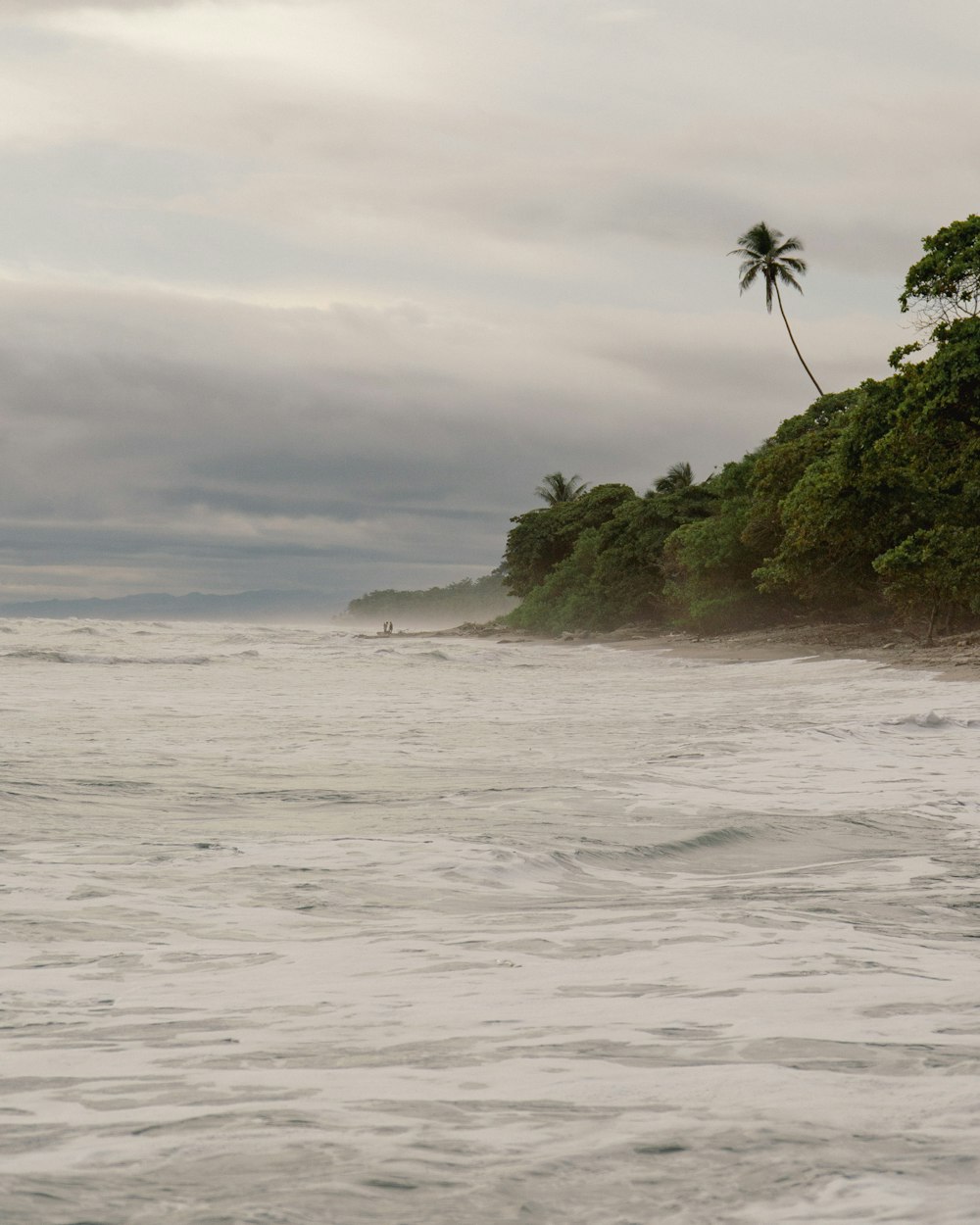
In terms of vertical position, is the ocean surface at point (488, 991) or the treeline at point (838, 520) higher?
the treeline at point (838, 520)

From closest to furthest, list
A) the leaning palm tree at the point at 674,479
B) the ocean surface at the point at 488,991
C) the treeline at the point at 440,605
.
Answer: the ocean surface at the point at 488,991 < the leaning palm tree at the point at 674,479 < the treeline at the point at 440,605

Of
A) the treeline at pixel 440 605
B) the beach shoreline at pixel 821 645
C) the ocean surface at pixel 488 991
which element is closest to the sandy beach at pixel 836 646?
the beach shoreline at pixel 821 645

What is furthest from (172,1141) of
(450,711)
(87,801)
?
(450,711)

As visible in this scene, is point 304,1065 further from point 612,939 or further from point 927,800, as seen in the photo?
point 927,800

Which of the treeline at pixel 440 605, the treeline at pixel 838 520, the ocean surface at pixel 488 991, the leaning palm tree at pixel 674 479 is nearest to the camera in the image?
the ocean surface at pixel 488 991

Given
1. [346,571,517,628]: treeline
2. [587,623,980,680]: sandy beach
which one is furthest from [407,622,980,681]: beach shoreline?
[346,571,517,628]: treeline

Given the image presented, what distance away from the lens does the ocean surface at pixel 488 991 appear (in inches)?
118

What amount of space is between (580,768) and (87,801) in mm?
4588

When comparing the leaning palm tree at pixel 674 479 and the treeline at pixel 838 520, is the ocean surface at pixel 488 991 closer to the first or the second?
the treeline at pixel 838 520

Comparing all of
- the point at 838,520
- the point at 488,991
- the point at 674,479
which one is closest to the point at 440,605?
the point at 674,479

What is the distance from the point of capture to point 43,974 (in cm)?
497

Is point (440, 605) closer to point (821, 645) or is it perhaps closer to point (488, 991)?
point (821, 645)

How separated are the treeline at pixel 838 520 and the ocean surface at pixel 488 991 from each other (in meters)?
16.8

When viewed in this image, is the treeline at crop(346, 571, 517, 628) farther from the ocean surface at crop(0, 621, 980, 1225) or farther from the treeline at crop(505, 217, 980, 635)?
the ocean surface at crop(0, 621, 980, 1225)
